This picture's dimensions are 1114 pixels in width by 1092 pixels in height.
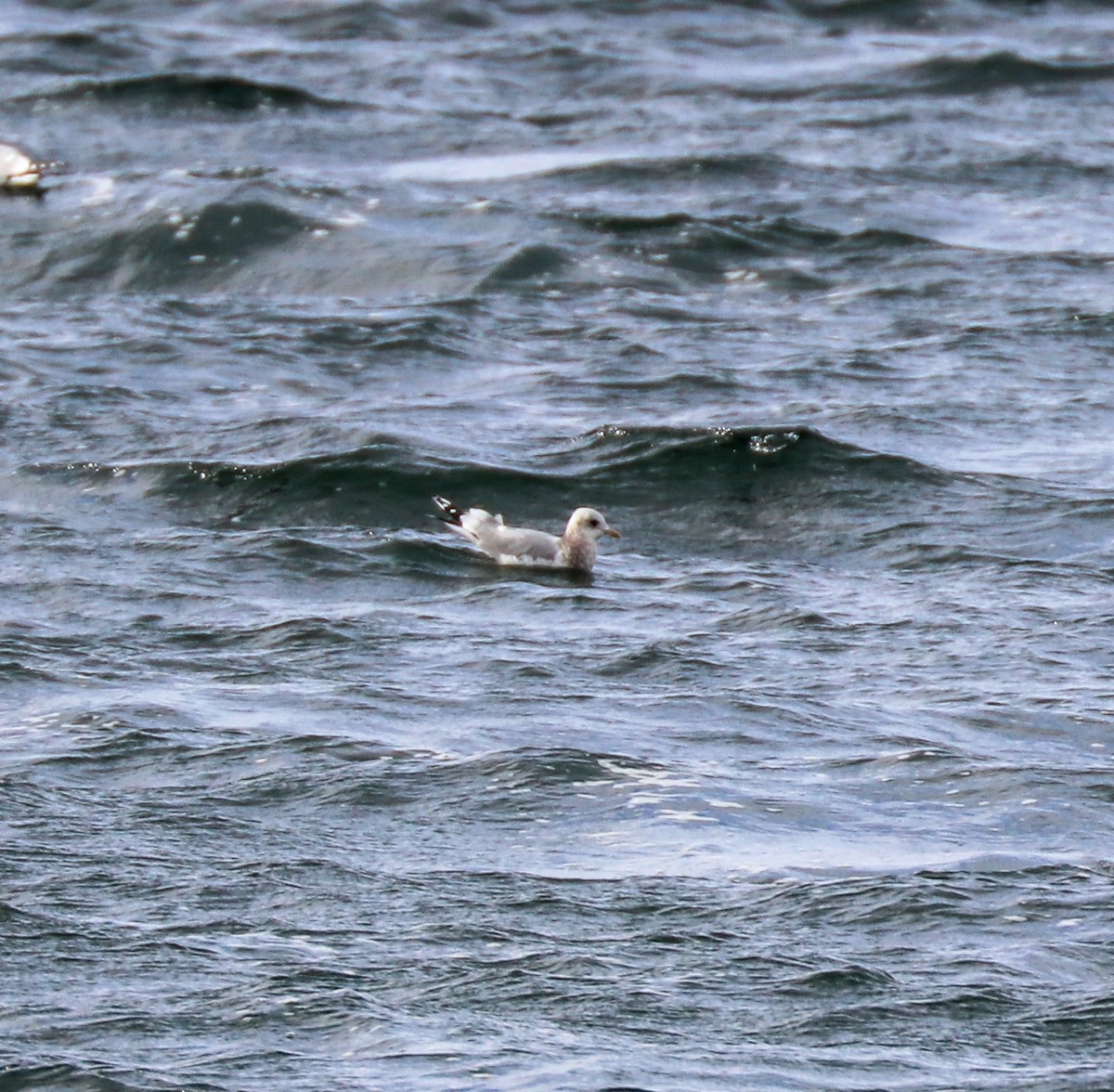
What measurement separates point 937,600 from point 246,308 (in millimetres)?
7020

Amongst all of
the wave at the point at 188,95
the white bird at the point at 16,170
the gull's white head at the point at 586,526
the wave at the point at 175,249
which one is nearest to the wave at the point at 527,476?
the gull's white head at the point at 586,526

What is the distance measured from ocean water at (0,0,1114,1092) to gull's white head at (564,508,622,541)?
9.9 inches

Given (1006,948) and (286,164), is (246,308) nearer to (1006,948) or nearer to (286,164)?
(286,164)

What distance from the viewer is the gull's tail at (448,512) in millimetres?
12539

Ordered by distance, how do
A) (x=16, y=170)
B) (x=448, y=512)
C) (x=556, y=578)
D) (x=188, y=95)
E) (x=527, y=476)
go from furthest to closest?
(x=188, y=95) → (x=16, y=170) → (x=527, y=476) → (x=448, y=512) → (x=556, y=578)

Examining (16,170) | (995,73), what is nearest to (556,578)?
(16,170)

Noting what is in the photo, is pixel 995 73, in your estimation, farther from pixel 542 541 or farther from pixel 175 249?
pixel 542 541

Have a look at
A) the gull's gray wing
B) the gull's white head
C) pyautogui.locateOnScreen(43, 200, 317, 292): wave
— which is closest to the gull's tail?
the gull's gray wing

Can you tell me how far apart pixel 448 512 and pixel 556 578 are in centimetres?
103

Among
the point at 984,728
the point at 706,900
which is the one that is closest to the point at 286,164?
the point at 984,728

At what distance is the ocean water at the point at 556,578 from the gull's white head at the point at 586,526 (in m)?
0.25

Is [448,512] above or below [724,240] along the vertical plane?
below

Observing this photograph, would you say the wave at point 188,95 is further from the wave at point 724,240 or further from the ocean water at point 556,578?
the wave at point 724,240

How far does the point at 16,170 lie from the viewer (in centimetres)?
1934
